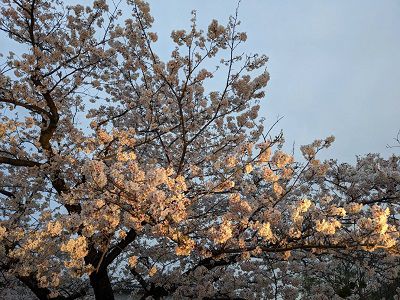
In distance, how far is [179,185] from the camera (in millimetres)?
4770

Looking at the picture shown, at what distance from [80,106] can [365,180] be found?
7.16 metres

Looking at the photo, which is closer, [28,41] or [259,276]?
[28,41]

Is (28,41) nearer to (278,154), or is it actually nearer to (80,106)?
(80,106)

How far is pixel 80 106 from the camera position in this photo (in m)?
10.3

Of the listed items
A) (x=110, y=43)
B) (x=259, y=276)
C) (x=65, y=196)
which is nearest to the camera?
(x=65, y=196)

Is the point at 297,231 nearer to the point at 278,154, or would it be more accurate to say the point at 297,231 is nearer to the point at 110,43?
the point at 278,154

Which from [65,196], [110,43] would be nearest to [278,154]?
[65,196]

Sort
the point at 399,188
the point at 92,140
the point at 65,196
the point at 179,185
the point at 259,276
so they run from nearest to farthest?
the point at 179,185, the point at 65,196, the point at 92,140, the point at 399,188, the point at 259,276

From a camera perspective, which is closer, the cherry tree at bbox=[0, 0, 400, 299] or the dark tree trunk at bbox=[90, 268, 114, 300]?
the cherry tree at bbox=[0, 0, 400, 299]

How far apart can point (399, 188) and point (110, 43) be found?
7.05 m

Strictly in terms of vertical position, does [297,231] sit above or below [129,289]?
below

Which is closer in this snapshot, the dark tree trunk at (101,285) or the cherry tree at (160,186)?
the cherry tree at (160,186)

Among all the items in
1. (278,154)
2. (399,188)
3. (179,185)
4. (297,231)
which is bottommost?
(297,231)

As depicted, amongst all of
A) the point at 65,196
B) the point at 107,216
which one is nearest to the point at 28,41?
the point at 65,196
